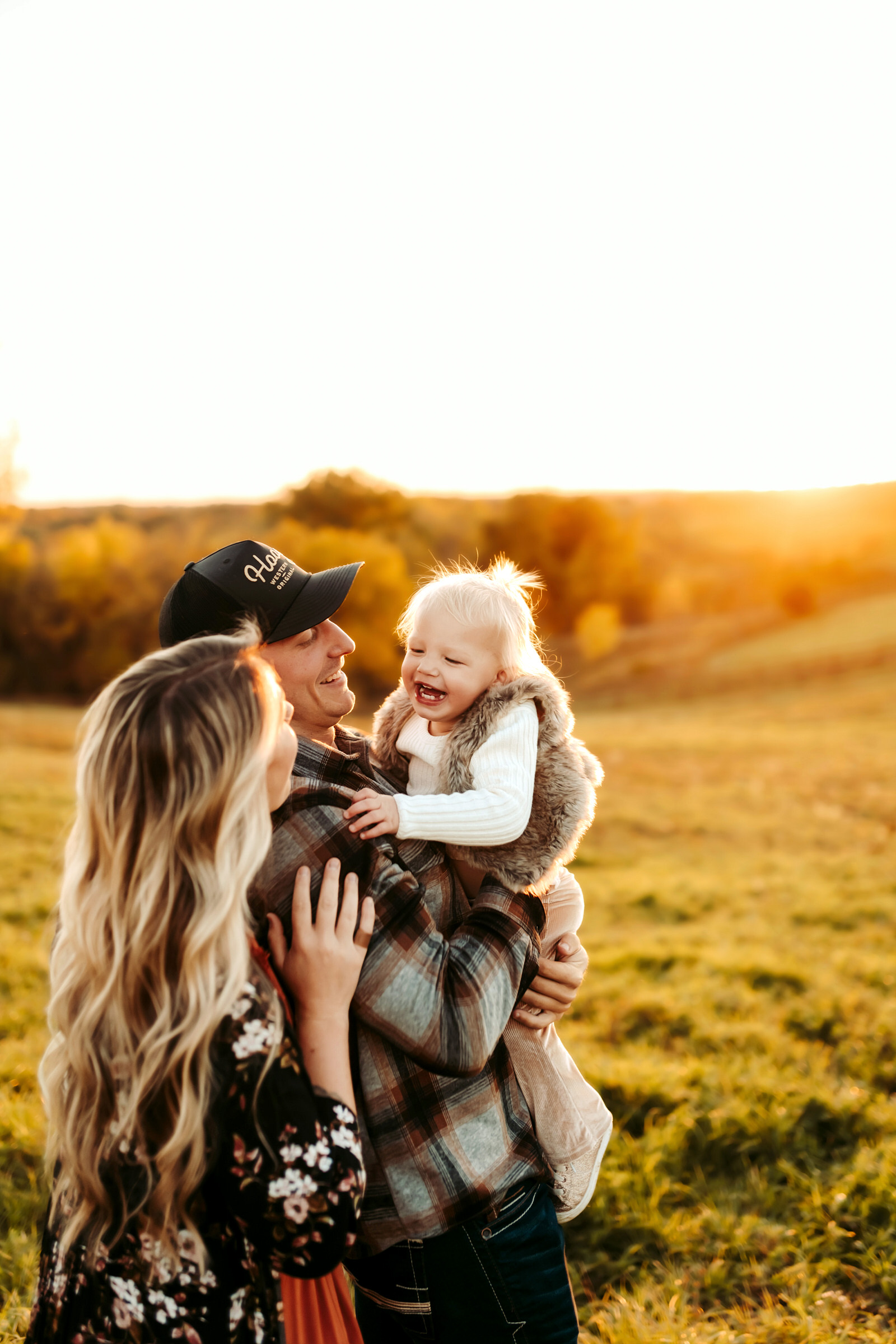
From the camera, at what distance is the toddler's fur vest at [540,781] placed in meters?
2.14

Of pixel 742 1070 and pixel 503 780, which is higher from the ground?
pixel 503 780

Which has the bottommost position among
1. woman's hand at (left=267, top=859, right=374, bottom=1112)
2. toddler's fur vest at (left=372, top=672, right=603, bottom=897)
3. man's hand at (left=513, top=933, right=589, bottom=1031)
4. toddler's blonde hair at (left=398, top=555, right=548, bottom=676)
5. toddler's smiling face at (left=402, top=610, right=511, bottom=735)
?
man's hand at (left=513, top=933, right=589, bottom=1031)

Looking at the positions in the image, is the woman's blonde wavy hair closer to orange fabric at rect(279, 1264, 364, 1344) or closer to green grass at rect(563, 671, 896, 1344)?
orange fabric at rect(279, 1264, 364, 1344)

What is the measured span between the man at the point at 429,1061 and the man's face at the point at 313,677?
7 cm

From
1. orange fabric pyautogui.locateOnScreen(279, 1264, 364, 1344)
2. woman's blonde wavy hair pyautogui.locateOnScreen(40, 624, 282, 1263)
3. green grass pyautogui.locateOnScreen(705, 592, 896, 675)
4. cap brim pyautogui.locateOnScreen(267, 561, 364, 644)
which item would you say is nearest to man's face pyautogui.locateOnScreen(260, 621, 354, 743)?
cap brim pyautogui.locateOnScreen(267, 561, 364, 644)

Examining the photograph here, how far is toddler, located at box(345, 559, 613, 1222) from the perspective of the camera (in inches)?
83.4

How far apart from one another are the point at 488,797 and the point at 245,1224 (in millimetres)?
993

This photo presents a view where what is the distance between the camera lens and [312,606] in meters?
2.26

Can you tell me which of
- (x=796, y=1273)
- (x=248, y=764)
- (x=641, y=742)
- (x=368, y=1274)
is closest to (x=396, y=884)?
(x=248, y=764)

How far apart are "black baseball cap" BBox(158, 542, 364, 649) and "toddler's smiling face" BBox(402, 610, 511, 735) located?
0.48 meters

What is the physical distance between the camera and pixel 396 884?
5.90 feet

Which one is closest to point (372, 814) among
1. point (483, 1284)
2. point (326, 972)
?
point (326, 972)

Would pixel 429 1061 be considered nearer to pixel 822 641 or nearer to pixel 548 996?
pixel 548 996

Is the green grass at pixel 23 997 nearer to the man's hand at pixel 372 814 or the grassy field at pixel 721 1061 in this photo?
the grassy field at pixel 721 1061
